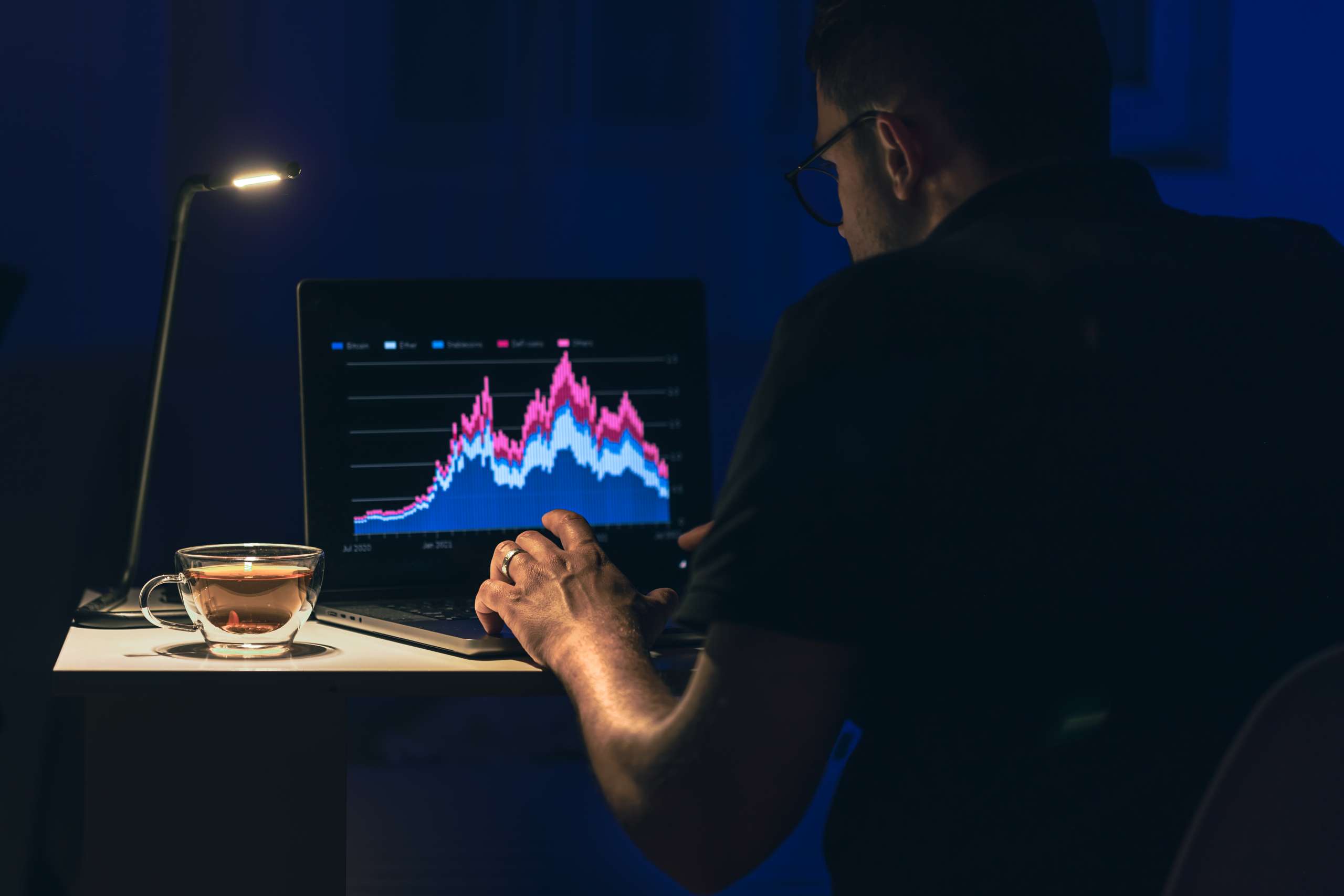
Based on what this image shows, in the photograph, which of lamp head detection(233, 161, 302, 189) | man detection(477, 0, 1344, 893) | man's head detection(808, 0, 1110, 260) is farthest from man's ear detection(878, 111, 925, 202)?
lamp head detection(233, 161, 302, 189)

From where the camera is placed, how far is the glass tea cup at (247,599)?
1.11 meters

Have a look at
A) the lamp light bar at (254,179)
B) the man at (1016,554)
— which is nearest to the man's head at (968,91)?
the man at (1016,554)

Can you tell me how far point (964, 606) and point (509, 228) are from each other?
3.80 feet

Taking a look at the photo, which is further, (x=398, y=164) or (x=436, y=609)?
(x=398, y=164)

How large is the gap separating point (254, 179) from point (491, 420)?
15.4 inches

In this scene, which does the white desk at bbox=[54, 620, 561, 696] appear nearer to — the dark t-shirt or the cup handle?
the cup handle

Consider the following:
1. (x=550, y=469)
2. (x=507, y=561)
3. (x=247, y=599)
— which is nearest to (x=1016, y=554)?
(x=507, y=561)

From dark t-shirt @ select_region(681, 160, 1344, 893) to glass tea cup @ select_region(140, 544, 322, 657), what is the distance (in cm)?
58

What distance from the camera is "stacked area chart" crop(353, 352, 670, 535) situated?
1.43 meters

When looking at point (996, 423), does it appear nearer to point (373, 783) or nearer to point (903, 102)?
point (903, 102)

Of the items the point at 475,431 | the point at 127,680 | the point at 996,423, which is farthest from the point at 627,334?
the point at 996,423

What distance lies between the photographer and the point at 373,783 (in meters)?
1.67

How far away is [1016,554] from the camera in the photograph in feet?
2.14

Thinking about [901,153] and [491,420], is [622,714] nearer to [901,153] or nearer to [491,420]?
[901,153]
